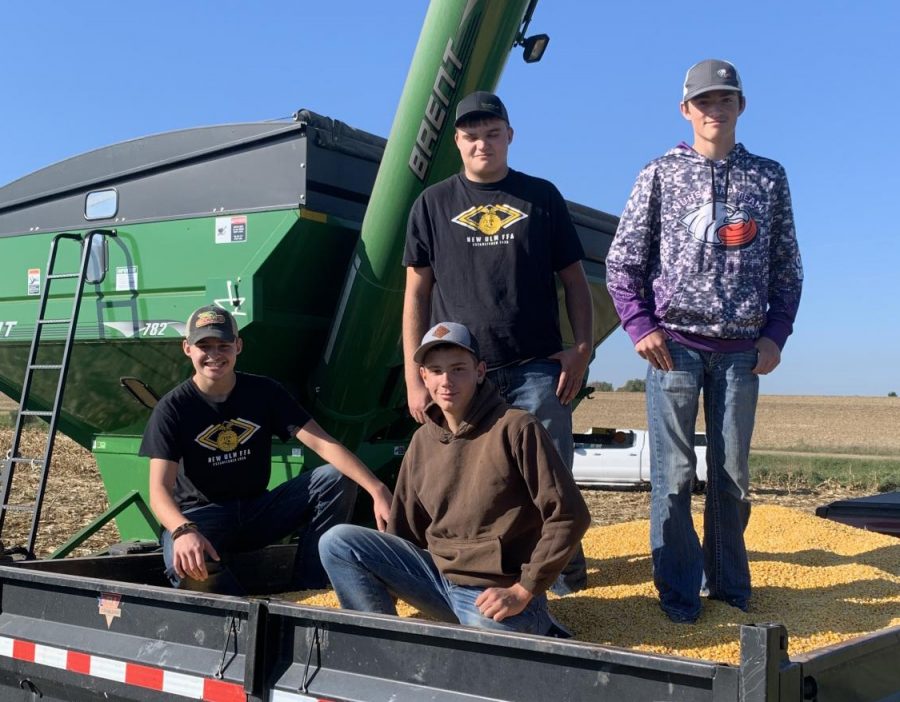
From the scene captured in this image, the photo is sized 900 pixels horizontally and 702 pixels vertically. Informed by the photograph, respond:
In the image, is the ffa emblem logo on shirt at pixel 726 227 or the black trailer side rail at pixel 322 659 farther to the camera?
the ffa emblem logo on shirt at pixel 726 227

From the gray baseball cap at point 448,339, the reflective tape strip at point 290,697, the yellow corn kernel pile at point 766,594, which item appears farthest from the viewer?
the yellow corn kernel pile at point 766,594

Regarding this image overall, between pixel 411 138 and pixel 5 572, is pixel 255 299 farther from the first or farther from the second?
pixel 5 572

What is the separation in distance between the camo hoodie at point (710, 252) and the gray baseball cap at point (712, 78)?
0.75ft

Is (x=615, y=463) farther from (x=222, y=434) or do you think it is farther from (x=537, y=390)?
(x=537, y=390)

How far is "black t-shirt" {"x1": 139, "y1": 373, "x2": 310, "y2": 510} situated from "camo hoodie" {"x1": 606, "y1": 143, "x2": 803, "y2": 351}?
1578 mm

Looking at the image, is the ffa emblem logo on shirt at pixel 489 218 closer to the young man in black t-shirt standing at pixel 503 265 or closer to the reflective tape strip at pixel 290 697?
the young man in black t-shirt standing at pixel 503 265

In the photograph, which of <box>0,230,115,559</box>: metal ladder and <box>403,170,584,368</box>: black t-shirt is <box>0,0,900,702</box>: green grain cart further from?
<box>403,170,584,368</box>: black t-shirt

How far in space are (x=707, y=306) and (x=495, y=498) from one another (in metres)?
1.02

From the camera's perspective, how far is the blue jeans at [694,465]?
135 inches

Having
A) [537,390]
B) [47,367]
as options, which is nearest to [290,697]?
[537,390]

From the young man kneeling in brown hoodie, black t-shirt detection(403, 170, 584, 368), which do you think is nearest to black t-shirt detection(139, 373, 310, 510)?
black t-shirt detection(403, 170, 584, 368)

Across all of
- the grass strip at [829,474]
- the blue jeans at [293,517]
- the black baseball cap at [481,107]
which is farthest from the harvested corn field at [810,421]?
the black baseball cap at [481,107]

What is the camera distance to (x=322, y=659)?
2.52 m

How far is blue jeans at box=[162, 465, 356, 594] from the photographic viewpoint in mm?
4172
